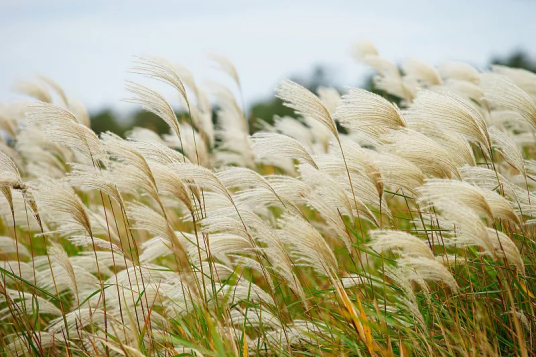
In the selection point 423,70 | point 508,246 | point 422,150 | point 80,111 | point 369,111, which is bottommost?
point 80,111

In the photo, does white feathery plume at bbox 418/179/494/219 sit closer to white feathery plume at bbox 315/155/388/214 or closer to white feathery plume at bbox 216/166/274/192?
white feathery plume at bbox 315/155/388/214

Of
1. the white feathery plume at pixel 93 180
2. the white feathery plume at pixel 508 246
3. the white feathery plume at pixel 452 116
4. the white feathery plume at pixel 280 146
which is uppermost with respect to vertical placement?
the white feathery plume at pixel 452 116

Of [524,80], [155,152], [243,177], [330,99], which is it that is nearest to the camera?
[243,177]

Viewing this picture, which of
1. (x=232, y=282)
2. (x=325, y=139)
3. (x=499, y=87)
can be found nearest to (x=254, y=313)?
(x=232, y=282)

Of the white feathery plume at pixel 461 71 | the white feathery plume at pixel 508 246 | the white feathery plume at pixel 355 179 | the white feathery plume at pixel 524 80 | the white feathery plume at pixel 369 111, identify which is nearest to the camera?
the white feathery plume at pixel 508 246

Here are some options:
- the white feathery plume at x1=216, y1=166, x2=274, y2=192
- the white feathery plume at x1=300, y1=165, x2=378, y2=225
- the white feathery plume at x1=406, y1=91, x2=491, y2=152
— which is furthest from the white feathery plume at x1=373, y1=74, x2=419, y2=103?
the white feathery plume at x1=216, y1=166, x2=274, y2=192

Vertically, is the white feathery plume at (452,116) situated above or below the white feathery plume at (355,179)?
above

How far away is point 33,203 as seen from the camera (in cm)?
208

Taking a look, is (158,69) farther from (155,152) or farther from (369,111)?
(369,111)

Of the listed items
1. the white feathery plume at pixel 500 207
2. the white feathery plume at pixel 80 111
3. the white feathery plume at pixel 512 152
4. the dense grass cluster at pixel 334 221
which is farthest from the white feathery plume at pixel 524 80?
the white feathery plume at pixel 80 111

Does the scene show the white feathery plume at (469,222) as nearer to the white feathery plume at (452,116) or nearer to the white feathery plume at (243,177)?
the white feathery plume at (452,116)

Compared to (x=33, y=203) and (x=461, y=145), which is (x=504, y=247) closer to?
(x=461, y=145)

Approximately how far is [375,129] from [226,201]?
796mm

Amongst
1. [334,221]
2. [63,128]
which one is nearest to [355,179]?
[334,221]
